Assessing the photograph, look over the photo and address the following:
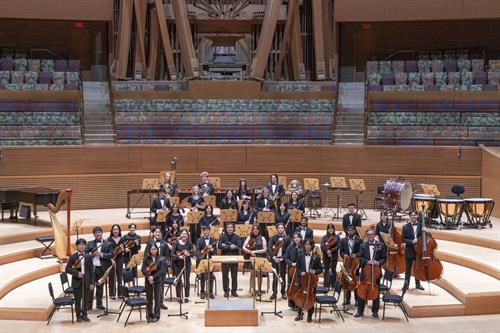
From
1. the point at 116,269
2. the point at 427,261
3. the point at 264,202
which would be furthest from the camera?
the point at 264,202

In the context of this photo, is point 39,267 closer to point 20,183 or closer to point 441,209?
point 20,183

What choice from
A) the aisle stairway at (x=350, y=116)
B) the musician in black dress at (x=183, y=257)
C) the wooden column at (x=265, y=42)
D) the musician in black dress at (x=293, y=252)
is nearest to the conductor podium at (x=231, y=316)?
the musician in black dress at (x=293, y=252)

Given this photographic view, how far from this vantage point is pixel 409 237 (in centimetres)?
1331

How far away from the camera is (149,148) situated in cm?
2111

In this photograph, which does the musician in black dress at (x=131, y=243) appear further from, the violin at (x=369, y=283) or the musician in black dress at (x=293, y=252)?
the violin at (x=369, y=283)

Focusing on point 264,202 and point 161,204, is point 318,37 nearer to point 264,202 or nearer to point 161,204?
point 264,202

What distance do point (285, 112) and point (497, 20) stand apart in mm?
8147

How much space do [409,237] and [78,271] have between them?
17.7ft

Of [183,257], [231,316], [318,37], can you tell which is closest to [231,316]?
[231,316]

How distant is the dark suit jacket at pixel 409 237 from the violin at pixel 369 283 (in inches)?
46.2

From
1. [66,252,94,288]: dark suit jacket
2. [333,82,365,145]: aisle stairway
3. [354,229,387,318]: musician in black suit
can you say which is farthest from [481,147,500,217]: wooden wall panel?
[66,252,94,288]: dark suit jacket

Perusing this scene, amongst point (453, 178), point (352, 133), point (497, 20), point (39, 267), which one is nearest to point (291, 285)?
point (39, 267)

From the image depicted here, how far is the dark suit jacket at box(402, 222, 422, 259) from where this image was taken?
523 inches

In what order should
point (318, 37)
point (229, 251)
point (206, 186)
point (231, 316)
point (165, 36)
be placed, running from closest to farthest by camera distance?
point (231, 316)
point (229, 251)
point (206, 186)
point (165, 36)
point (318, 37)
